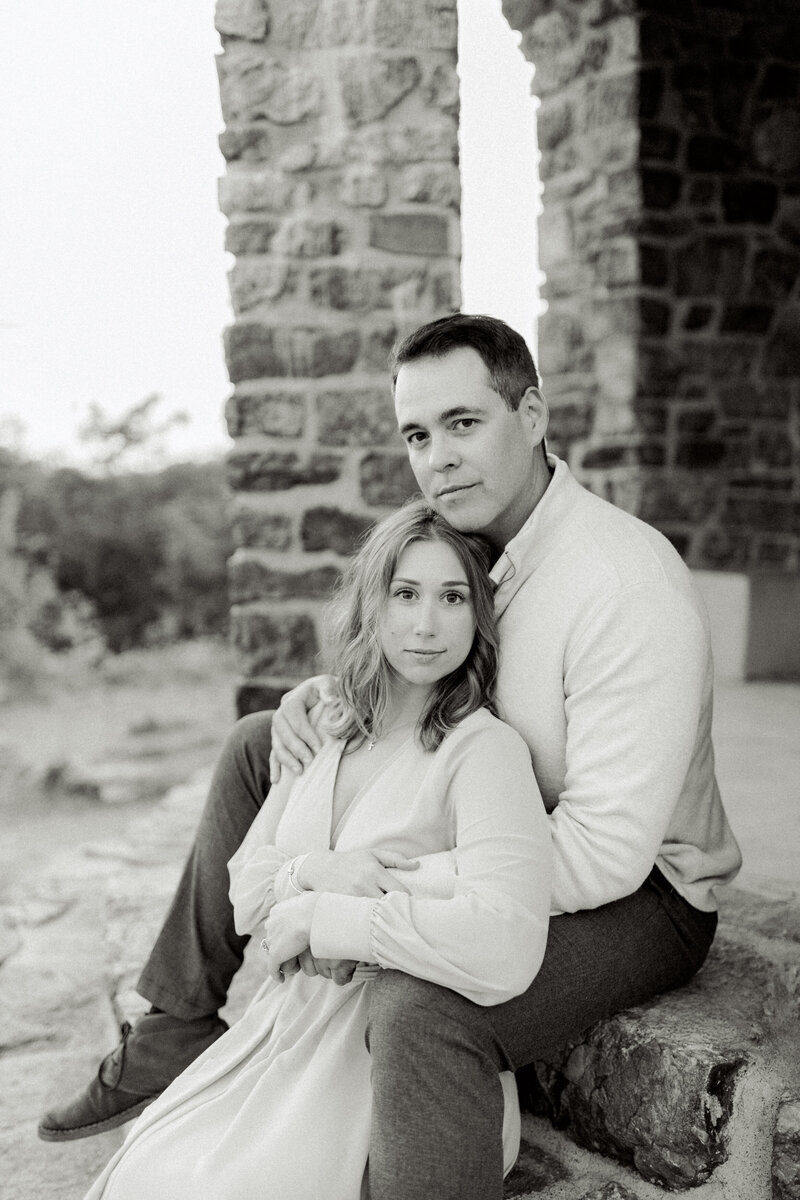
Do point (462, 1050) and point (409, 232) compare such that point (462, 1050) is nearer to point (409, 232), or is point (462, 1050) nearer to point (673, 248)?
point (409, 232)

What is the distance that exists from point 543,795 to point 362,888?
1.24 feet

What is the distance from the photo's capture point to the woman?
4.85 ft

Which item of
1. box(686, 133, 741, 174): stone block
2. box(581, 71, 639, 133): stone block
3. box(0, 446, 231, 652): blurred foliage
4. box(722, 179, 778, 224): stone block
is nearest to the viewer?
box(581, 71, 639, 133): stone block

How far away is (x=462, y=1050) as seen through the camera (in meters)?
1.44

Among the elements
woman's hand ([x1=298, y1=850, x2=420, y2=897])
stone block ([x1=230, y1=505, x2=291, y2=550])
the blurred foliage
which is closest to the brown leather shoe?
woman's hand ([x1=298, y1=850, x2=420, y2=897])

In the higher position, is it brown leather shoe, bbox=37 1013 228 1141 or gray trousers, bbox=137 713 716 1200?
gray trousers, bbox=137 713 716 1200

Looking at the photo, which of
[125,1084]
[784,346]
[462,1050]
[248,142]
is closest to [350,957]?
[462,1050]

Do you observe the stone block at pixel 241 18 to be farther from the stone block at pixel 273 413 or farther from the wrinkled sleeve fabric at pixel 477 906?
the wrinkled sleeve fabric at pixel 477 906

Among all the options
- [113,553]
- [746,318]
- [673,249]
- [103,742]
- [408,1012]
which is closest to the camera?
[408,1012]

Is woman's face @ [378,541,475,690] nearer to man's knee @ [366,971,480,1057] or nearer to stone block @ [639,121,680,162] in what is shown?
man's knee @ [366,971,480,1057]

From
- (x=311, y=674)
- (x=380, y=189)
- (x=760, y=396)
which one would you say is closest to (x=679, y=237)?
(x=760, y=396)

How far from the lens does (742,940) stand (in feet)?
6.51

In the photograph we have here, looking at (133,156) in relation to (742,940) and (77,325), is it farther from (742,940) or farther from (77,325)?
(742,940)

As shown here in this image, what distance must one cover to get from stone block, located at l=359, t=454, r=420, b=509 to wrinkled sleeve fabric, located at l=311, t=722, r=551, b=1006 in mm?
1502
